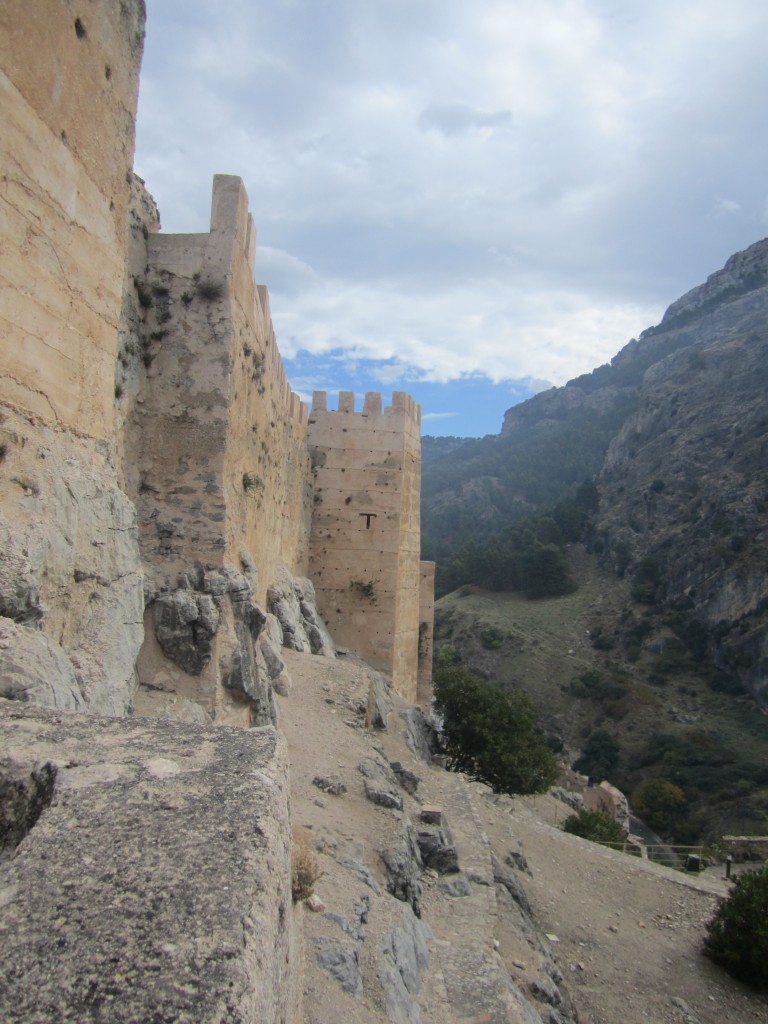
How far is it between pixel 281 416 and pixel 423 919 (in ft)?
26.7

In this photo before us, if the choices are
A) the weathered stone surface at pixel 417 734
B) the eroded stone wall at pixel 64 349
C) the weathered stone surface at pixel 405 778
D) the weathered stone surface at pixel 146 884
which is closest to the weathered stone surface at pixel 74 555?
the eroded stone wall at pixel 64 349

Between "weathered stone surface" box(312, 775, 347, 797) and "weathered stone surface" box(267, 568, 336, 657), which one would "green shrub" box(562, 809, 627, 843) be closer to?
"weathered stone surface" box(267, 568, 336, 657)

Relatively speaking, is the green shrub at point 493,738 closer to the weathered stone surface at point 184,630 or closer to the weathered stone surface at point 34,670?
the weathered stone surface at point 184,630

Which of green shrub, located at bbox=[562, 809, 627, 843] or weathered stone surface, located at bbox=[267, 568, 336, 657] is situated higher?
weathered stone surface, located at bbox=[267, 568, 336, 657]

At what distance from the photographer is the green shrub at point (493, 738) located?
16.5 meters

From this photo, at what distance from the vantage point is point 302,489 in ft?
50.0

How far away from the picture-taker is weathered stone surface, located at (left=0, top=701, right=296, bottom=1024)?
1.55 metres

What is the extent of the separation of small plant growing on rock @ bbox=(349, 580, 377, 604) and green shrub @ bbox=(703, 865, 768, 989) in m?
8.89

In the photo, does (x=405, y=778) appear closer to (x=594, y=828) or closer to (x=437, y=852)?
(x=437, y=852)

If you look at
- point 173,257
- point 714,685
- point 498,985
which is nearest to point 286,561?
point 173,257

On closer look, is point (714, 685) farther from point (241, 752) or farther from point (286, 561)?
→ point (241, 752)

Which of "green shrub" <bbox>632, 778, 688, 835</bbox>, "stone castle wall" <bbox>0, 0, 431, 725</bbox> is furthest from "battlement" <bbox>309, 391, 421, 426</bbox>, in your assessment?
"green shrub" <bbox>632, 778, 688, 835</bbox>

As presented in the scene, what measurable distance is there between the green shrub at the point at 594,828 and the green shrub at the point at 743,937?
20.0 ft

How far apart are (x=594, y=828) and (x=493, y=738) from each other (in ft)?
12.3
